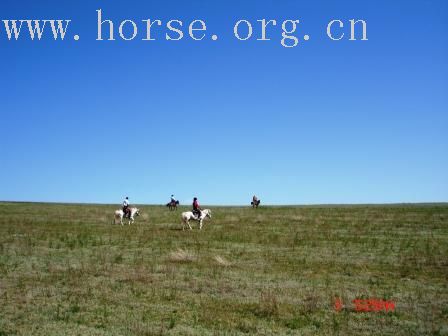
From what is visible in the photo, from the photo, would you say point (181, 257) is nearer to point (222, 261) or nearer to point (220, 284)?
point (222, 261)

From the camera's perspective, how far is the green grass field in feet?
41.1

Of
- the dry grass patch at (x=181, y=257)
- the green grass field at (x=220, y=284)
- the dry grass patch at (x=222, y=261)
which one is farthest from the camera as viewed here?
the dry grass patch at (x=181, y=257)

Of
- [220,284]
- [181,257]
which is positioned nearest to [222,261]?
[181,257]

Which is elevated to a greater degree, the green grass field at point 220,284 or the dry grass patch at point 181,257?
the dry grass patch at point 181,257

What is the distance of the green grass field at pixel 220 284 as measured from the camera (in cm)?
1254

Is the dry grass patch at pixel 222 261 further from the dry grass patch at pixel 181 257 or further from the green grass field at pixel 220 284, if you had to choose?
the dry grass patch at pixel 181 257

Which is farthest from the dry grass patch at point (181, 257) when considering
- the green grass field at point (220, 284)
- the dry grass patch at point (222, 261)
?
the dry grass patch at point (222, 261)

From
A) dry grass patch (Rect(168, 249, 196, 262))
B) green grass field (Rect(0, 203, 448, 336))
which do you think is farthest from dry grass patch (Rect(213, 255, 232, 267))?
dry grass patch (Rect(168, 249, 196, 262))

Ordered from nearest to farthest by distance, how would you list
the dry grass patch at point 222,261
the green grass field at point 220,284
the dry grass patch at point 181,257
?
the green grass field at point 220,284, the dry grass patch at point 222,261, the dry grass patch at point 181,257

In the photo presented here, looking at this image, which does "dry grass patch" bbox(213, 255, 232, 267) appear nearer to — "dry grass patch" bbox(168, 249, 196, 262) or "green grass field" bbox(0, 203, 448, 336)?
"green grass field" bbox(0, 203, 448, 336)

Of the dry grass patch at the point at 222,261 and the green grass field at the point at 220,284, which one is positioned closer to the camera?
the green grass field at the point at 220,284

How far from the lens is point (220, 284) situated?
1714 cm

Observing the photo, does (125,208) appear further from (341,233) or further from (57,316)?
(57,316)

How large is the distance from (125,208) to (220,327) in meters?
31.9
